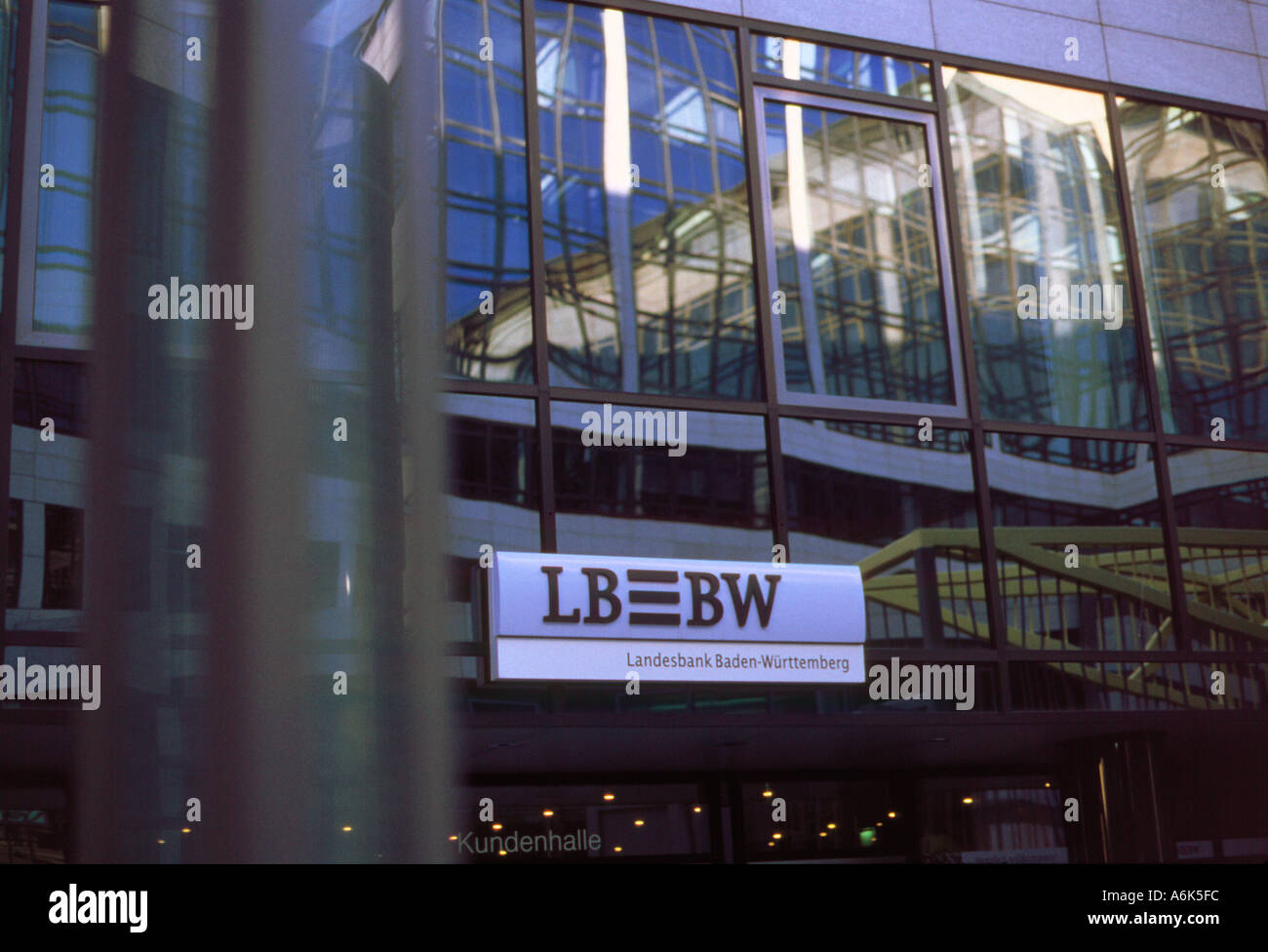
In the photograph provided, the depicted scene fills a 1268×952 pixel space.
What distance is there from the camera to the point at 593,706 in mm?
8961

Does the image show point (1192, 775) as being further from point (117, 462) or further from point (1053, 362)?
point (117, 462)

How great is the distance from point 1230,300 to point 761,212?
4.21m

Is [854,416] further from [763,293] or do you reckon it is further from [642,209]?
[642,209]

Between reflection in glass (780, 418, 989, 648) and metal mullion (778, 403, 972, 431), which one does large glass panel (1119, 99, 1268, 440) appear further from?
reflection in glass (780, 418, 989, 648)

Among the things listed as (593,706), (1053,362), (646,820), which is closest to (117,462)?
(593,706)

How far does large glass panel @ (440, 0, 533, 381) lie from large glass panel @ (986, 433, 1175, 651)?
12.3 feet

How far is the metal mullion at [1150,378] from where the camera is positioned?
1058 centimetres

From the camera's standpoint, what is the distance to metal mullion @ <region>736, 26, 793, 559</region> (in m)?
9.79

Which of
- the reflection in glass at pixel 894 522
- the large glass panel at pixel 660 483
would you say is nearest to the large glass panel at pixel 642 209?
the large glass panel at pixel 660 483

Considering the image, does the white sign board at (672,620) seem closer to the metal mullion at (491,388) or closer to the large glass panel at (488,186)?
the metal mullion at (491,388)

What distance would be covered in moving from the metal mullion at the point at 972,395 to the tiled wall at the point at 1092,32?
0.47 m

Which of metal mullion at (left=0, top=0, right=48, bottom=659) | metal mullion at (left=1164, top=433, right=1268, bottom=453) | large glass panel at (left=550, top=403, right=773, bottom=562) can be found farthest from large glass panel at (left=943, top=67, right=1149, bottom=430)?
metal mullion at (left=0, top=0, right=48, bottom=659)

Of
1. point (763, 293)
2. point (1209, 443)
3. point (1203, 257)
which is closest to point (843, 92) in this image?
point (763, 293)

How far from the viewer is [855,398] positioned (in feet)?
33.5
